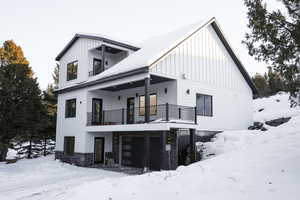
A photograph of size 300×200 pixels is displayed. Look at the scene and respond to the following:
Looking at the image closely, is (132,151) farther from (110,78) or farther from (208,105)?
(208,105)

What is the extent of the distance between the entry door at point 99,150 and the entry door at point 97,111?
1.31m

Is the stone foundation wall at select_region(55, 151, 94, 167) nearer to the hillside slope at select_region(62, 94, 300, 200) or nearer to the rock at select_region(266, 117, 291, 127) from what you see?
the hillside slope at select_region(62, 94, 300, 200)

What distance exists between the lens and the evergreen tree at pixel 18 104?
784 inches

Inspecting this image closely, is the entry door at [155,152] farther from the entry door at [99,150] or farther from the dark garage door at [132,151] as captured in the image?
the entry door at [99,150]

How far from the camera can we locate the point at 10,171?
16.6 meters

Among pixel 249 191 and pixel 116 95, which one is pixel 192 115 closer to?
pixel 116 95

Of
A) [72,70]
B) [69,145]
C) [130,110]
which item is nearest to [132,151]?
[130,110]

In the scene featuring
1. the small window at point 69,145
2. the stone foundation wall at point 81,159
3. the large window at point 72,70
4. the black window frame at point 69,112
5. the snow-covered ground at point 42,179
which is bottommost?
the snow-covered ground at point 42,179

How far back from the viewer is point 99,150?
1891 centimetres

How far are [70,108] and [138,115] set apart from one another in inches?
240

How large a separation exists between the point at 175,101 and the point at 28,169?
1054 centimetres

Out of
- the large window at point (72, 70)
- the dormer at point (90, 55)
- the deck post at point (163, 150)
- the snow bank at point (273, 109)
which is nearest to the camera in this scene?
the deck post at point (163, 150)

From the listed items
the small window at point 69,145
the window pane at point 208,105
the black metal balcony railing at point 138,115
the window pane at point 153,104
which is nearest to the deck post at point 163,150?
the black metal balcony railing at point 138,115

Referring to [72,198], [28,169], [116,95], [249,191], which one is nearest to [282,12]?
[249,191]
